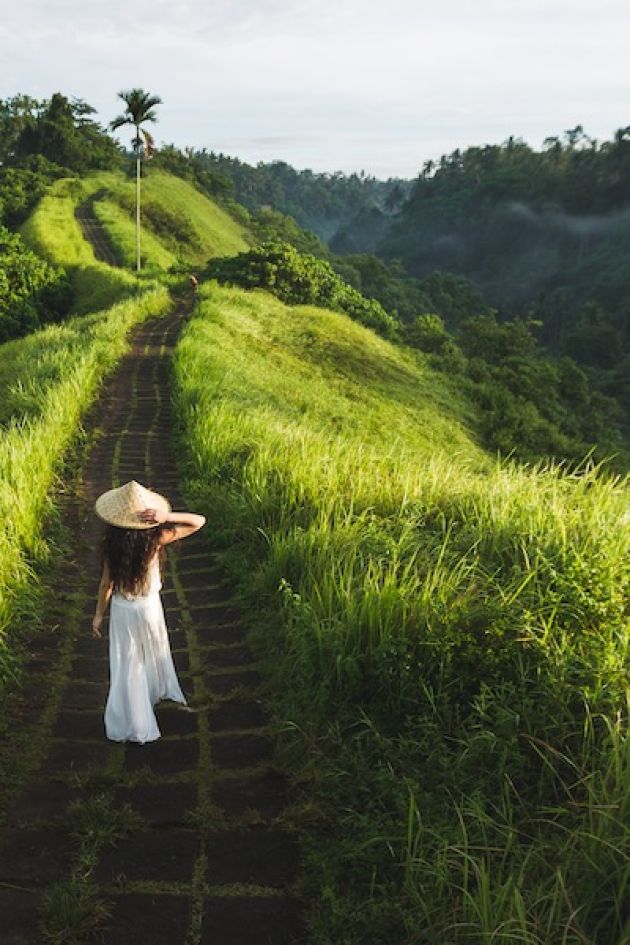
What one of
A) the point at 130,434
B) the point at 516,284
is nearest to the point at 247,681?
the point at 130,434

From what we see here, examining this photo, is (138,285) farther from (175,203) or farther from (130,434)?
(175,203)

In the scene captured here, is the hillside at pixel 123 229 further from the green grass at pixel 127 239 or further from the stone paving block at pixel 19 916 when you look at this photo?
the stone paving block at pixel 19 916

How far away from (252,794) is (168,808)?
15.7 inches

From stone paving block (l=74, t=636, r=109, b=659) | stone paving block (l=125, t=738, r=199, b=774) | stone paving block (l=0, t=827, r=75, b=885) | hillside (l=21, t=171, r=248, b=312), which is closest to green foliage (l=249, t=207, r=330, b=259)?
hillside (l=21, t=171, r=248, b=312)

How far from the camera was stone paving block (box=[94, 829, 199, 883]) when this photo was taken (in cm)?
300

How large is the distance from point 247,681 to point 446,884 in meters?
1.98

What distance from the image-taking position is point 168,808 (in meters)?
3.41

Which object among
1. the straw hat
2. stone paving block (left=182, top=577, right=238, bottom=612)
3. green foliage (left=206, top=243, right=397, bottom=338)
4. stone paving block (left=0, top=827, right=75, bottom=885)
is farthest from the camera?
green foliage (left=206, top=243, right=397, bottom=338)

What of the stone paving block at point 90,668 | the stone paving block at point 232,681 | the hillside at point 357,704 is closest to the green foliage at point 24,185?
the hillside at point 357,704

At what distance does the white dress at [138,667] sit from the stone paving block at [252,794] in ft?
1.93

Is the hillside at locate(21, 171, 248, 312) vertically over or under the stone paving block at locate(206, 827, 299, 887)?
over

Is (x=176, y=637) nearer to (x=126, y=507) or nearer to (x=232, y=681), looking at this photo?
(x=232, y=681)

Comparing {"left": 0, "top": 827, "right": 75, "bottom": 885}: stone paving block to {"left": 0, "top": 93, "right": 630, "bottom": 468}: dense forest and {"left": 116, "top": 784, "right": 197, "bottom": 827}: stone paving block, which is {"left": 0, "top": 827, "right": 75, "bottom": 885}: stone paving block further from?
{"left": 0, "top": 93, "right": 630, "bottom": 468}: dense forest

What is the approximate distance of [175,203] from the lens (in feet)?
176
